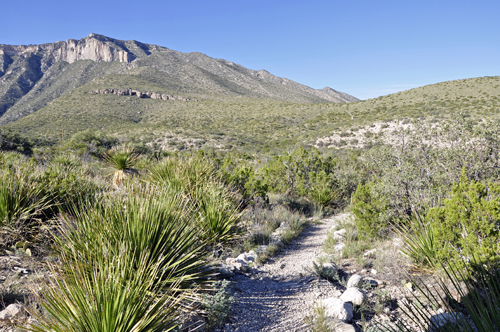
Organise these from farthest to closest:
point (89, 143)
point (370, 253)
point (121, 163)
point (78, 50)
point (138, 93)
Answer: point (78, 50) → point (138, 93) → point (89, 143) → point (121, 163) → point (370, 253)

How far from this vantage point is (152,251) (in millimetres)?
2963

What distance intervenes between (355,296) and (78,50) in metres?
155

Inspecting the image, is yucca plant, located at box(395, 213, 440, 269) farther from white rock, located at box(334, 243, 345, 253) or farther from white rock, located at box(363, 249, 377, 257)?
white rock, located at box(334, 243, 345, 253)

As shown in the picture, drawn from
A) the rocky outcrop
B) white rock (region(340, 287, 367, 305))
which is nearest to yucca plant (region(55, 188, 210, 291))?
white rock (region(340, 287, 367, 305))

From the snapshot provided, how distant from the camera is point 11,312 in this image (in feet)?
8.41

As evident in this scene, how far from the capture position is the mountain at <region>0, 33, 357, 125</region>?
6812 centimetres

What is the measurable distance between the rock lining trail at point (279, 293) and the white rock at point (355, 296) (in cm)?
30

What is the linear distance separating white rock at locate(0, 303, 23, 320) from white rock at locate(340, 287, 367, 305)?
3.55 meters

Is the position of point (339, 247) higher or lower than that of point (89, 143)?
lower

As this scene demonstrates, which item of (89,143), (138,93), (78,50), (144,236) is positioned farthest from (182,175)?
(78,50)

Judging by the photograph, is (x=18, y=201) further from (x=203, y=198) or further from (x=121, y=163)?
(x=121, y=163)

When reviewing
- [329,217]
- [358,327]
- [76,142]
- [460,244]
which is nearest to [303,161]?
[329,217]

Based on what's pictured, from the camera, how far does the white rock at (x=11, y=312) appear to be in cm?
252

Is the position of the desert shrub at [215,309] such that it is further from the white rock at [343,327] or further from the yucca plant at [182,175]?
the yucca plant at [182,175]
